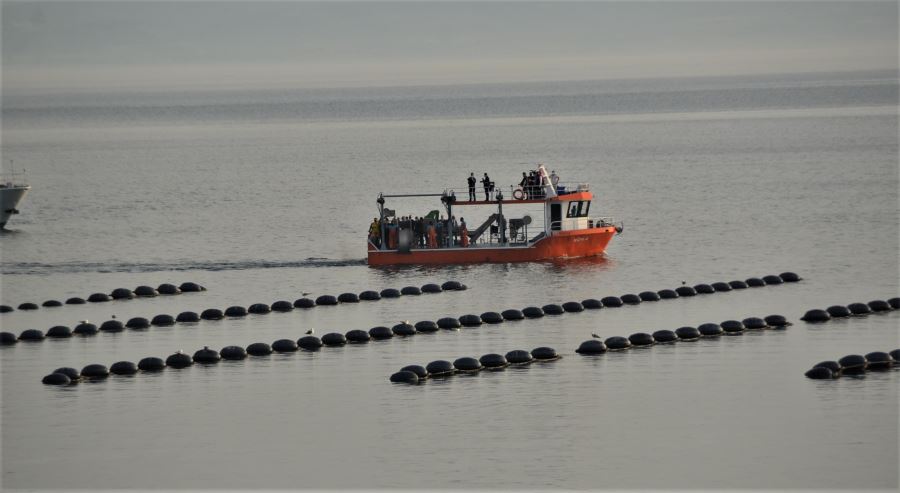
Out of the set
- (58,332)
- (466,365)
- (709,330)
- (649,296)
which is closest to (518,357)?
(466,365)

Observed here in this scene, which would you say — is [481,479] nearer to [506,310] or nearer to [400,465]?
[400,465]

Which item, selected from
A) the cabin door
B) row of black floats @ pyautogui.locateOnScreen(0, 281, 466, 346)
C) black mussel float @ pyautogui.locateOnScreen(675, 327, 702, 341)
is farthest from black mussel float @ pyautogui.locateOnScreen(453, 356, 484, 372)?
the cabin door

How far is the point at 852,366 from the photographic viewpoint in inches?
2384

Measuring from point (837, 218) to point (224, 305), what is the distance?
59.6 meters

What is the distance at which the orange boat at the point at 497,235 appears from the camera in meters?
94.1

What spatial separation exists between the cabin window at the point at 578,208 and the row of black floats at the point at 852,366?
34506 millimetres

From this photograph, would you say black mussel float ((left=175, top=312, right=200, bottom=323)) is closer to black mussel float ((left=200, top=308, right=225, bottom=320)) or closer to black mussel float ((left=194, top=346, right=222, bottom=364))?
black mussel float ((left=200, top=308, right=225, bottom=320))

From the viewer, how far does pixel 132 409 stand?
58.3 meters

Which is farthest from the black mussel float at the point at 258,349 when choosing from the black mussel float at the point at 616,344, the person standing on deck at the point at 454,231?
the person standing on deck at the point at 454,231

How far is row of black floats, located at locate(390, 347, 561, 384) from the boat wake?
114 feet

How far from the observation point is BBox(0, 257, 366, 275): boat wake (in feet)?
Result: 324

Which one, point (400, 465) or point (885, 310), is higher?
point (885, 310)

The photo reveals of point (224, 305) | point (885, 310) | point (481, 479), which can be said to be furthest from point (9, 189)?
point (481, 479)

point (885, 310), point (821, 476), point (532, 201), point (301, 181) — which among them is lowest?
point (821, 476)
